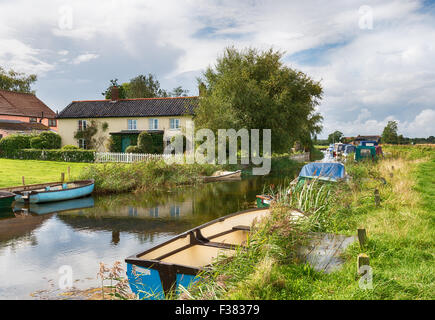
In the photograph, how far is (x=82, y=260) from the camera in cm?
899

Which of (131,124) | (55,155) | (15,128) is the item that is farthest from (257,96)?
(15,128)

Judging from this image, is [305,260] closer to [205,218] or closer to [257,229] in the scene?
[257,229]

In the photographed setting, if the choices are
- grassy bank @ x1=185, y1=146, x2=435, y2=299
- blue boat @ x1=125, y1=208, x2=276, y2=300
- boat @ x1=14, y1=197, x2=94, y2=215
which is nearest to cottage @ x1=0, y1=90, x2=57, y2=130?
boat @ x1=14, y1=197, x2=94, y2=215

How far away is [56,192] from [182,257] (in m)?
12.4

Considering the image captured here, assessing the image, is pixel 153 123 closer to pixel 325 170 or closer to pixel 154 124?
pixel 154 124

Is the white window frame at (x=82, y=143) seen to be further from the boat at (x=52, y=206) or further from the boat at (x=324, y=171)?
the boat at (x=324, y=171)

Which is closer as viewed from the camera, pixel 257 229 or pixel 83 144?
pixel 257 229

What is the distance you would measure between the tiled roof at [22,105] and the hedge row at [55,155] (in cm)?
1761

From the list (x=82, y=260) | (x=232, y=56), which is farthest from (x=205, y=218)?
(x=232, y=56)

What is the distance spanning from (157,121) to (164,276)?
35114 mm

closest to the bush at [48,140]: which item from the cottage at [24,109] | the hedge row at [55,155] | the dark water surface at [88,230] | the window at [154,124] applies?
the hedge row at [55,155]

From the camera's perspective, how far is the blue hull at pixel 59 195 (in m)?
16.6

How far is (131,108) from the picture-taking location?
135ft

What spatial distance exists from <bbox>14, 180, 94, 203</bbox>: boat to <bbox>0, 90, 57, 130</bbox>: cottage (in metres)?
34.2
